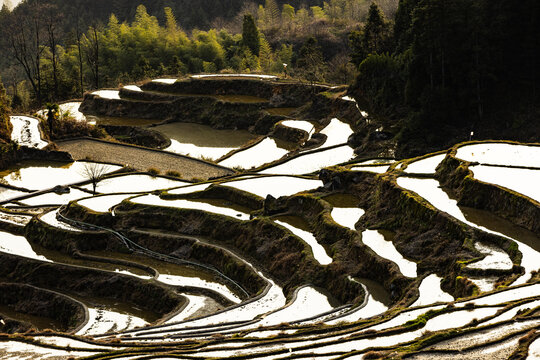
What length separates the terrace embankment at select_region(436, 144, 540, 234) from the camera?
80.6 ft

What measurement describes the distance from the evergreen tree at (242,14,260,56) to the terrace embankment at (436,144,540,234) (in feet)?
209

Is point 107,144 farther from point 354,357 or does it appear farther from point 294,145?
point 354,357

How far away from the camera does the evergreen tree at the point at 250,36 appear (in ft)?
302

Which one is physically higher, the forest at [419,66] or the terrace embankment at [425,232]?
the forest at [419,66]

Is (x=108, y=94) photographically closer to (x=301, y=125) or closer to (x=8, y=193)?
(x=301, y=125)

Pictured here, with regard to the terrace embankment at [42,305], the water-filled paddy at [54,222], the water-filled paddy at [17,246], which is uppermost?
the water-filled paddy at [54,222]

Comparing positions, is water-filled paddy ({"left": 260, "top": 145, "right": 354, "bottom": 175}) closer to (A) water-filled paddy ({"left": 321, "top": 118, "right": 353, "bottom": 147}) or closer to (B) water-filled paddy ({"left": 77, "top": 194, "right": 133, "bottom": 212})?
(A) water-filled paddy ({"left": 321, "top": 118, "right": 353, "bottom": 147})

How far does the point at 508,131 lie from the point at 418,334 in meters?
28.0

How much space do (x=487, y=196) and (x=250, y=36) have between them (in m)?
69.5

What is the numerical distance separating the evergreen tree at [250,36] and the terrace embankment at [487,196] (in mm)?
63622

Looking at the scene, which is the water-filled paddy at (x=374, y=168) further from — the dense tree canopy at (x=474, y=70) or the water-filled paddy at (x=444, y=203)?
the dense tree canopy at (x=474, y=70)

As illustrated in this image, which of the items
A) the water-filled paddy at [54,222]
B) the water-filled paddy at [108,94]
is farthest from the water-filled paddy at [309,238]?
the water-filled paddy at [108,94]

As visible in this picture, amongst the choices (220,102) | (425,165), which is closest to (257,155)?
(220,102)

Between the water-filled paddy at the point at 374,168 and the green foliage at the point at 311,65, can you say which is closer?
the water-filled paddy at the point at 374,168
